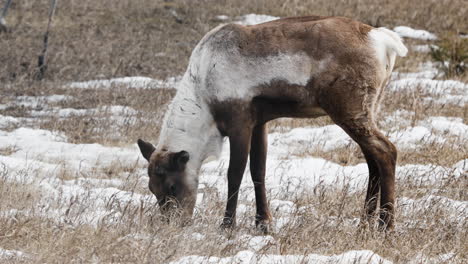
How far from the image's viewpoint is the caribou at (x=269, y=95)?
4953 mm

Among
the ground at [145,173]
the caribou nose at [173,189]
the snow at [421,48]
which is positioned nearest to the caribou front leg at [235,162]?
the ground at [145,173]

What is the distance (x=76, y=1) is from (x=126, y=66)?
770cm

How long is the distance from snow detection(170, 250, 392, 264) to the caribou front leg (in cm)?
118

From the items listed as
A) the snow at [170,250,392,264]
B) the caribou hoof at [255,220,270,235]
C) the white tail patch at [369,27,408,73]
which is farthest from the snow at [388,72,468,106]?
the snow at [170,250,392,264]

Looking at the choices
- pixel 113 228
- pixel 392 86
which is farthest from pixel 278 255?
pixel 392 86

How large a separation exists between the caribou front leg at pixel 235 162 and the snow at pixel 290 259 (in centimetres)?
118

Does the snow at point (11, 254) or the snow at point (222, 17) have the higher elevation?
the snow at point (222, 17)

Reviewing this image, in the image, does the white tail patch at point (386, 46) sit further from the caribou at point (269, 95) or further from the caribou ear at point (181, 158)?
the caribou ear at point (181, 158)

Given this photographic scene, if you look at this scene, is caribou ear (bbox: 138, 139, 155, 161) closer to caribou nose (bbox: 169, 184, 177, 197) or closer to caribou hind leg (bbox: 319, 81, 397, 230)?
caribou nose (bbox: 169, 184, 177, 197)

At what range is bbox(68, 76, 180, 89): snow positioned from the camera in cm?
1395

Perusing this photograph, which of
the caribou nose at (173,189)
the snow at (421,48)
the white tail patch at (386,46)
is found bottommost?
the caribou nose at (173,189)

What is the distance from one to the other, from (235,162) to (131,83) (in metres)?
9.48

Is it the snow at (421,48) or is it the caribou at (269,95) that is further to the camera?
the snow at (421,48)

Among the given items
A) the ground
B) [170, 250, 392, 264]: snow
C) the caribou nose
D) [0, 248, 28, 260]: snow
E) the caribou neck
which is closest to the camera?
[0, 248, 28, 260]: snow
